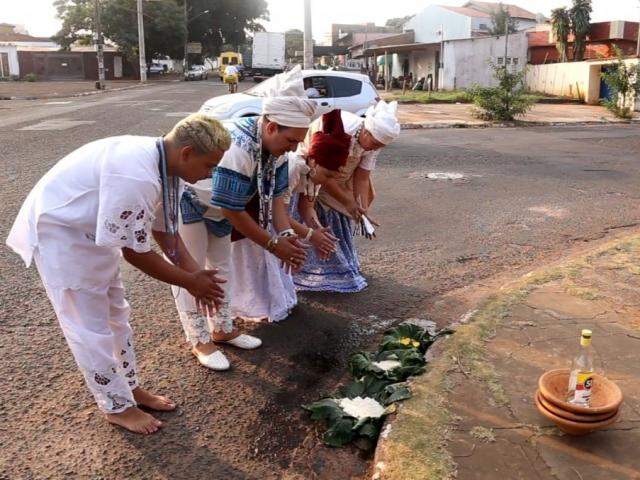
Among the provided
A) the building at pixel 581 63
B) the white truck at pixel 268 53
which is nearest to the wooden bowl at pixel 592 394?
the building at pixel 581 63

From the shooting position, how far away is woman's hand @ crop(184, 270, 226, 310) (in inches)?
100

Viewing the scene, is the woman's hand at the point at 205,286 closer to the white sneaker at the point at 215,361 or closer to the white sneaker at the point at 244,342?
the white sneaker at the point at 215,361

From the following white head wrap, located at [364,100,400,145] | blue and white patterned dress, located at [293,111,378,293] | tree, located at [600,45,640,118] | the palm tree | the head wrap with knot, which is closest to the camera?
the head wrap with knot

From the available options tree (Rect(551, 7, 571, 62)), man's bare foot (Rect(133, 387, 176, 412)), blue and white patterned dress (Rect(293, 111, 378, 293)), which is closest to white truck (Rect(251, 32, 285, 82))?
tree (Rect(551, 7, 571, 62))

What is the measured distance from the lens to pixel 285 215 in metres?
3.54

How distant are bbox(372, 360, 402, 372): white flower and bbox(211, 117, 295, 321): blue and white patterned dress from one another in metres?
0.87

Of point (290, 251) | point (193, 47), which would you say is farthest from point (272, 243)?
point (193, 47)

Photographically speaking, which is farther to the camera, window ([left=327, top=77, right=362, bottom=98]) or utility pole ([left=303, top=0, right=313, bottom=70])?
utility pole ([left=303, top=0, right=313, bottom=70])

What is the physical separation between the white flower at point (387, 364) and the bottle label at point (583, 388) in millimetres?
1007

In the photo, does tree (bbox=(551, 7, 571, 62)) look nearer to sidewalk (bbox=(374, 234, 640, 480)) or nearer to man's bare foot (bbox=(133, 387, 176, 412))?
Result: sidewalk (bbox=(374, 234, 640, 480))

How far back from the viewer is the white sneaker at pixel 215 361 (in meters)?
3.44

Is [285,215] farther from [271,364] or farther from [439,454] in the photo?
[439,454]

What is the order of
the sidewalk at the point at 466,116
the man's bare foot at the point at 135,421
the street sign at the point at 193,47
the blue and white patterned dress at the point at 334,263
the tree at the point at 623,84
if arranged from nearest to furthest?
the man's bare foot at the point at 135,421, the blue and white patterned dress at the point at 334,263, the sidewalk at the point at 466,116, the tree at the point at 623,84, the street sign at the point at 193,47

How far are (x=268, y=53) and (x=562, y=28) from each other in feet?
69.7
